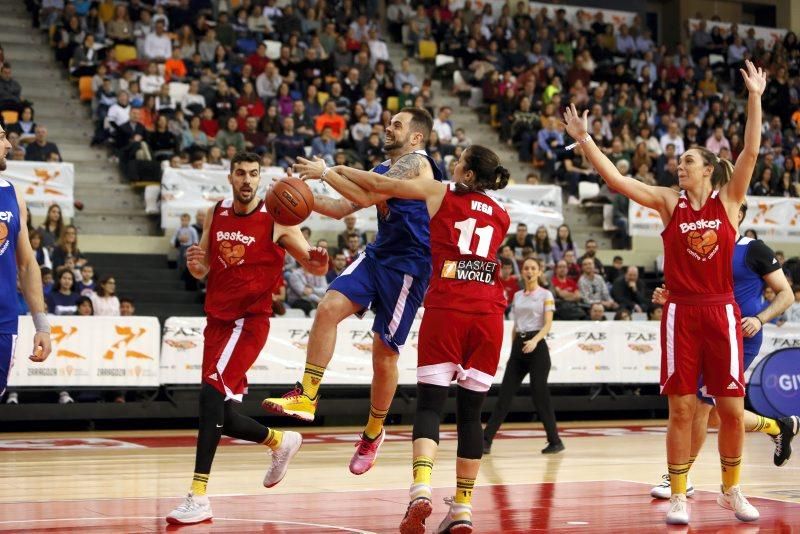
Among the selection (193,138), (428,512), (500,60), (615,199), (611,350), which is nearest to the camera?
(428,512)

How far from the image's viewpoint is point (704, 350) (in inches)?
273

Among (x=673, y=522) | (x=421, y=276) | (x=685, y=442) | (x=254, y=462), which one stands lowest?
(x=254, y=462)

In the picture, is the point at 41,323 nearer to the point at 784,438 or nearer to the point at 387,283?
the point at 387,283

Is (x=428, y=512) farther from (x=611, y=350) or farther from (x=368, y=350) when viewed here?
(x=611, y=350)

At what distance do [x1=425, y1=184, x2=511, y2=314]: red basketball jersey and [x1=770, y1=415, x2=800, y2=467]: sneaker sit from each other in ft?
12.9

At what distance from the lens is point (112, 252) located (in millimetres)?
17062

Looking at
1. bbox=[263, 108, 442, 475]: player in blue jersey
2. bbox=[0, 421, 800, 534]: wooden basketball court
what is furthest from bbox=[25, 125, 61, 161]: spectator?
bbox=[263, 108, 442, 475]: player in blue jersey

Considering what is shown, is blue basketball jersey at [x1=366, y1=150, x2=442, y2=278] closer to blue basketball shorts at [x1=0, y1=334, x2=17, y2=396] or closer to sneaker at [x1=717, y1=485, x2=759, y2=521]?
sneaker at [x1=717, y1=485, x2=759, y2=521]

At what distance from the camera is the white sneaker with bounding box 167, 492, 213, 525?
263 inches

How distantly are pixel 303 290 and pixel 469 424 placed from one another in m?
9.71

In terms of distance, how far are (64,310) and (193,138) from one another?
5.43 m

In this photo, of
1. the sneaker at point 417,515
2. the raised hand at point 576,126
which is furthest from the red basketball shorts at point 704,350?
the sneaker at point 417,515

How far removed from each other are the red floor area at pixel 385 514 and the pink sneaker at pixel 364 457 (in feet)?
0.83

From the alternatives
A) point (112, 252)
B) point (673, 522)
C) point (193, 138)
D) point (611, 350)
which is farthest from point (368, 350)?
point (673, 522)
